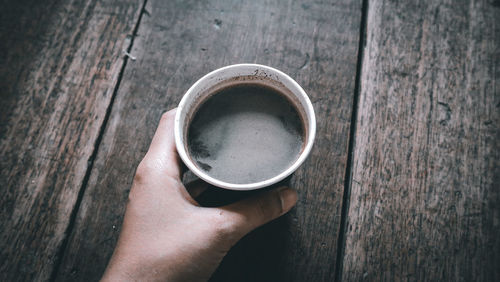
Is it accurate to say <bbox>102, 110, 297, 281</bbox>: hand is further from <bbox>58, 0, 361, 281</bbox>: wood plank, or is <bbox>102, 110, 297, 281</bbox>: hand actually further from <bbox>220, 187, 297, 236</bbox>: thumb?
<bbox>58, 0, 361, 281</bbox>: wood plank

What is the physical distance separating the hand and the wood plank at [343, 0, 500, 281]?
0.28 meters

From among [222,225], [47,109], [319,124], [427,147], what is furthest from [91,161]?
Result: [427,147]

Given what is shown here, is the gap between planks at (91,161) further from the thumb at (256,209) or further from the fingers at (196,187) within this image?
the thumb at (256,209)

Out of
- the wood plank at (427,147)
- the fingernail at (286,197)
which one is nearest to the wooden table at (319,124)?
the wood plank at (427,147)

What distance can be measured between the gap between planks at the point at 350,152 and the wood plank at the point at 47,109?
0.67 m

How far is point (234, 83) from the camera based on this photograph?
25.9 inches

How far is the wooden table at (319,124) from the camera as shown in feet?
2.43

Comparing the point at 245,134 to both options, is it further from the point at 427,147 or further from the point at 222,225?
the point at 427,147

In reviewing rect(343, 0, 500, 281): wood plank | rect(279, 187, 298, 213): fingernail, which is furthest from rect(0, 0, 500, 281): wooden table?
rect(279, 187, 298, 213): fingernail

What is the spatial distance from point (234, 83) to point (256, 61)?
8.7 inches

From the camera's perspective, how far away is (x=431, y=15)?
2.80 feet

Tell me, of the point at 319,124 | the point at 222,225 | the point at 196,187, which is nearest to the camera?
the point at 222,225

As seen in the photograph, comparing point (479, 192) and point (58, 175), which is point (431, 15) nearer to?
point (479, 192)

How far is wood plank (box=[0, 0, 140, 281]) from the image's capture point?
2.54ft
